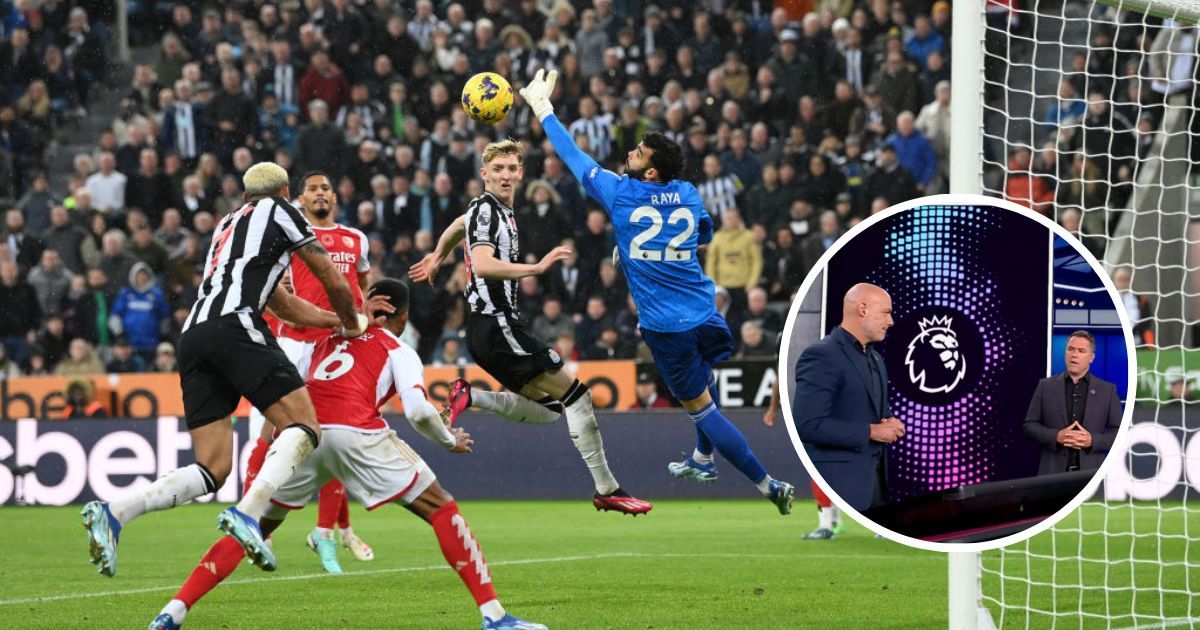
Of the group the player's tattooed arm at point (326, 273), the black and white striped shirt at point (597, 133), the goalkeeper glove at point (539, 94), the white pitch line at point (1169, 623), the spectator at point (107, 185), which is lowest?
the white pitch line at point (1169, 623)

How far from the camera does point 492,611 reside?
729 cm

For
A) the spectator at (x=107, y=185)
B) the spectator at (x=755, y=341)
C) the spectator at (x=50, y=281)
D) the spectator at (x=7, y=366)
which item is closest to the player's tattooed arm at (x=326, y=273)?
the spectator at (x=755, y=341)

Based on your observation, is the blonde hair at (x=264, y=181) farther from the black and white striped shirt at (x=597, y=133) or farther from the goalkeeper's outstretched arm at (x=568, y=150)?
the black and white striped shirt at (x=597, y=133)

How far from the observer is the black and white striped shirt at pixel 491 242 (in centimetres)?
921

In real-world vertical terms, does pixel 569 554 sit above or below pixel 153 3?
below

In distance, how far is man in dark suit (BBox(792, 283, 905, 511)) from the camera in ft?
20.9

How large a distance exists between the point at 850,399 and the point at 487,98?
11.2 ft

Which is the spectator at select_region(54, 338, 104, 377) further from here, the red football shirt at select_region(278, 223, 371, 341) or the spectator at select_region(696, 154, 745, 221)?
the red football shirt at select_region(278, 223, 371, 341)

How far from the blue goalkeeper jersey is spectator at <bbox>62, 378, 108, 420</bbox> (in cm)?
1014

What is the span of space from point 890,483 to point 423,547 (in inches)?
270

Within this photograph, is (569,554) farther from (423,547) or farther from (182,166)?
(182,166)

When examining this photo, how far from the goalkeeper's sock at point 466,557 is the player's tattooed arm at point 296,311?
116 centimetres

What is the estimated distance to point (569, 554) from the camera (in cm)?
1206

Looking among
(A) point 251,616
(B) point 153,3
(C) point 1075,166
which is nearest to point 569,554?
(A) point 251,616
